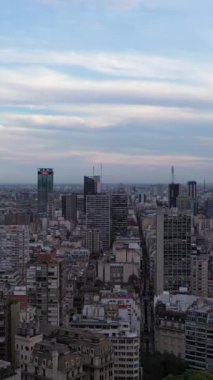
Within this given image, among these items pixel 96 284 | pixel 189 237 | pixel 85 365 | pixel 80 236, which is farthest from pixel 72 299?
pixel 80 236

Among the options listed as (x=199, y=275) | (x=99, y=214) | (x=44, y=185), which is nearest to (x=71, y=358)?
(x=199, y=275)

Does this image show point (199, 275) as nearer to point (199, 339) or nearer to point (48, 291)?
point (199, 339)

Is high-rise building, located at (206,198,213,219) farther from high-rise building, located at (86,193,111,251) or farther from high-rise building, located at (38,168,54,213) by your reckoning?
high-rise building, located at (38,168,54,213)

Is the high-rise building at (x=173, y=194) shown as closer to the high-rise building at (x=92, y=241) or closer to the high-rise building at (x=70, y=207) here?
the high-rise building at (x=70, y=207)

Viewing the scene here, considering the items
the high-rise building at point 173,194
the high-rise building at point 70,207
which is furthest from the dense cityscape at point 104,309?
the high-rise building at point 173,194

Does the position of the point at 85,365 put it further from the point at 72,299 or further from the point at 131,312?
the point at 72,299

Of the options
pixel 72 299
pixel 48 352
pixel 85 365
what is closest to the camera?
pixel 48 352
